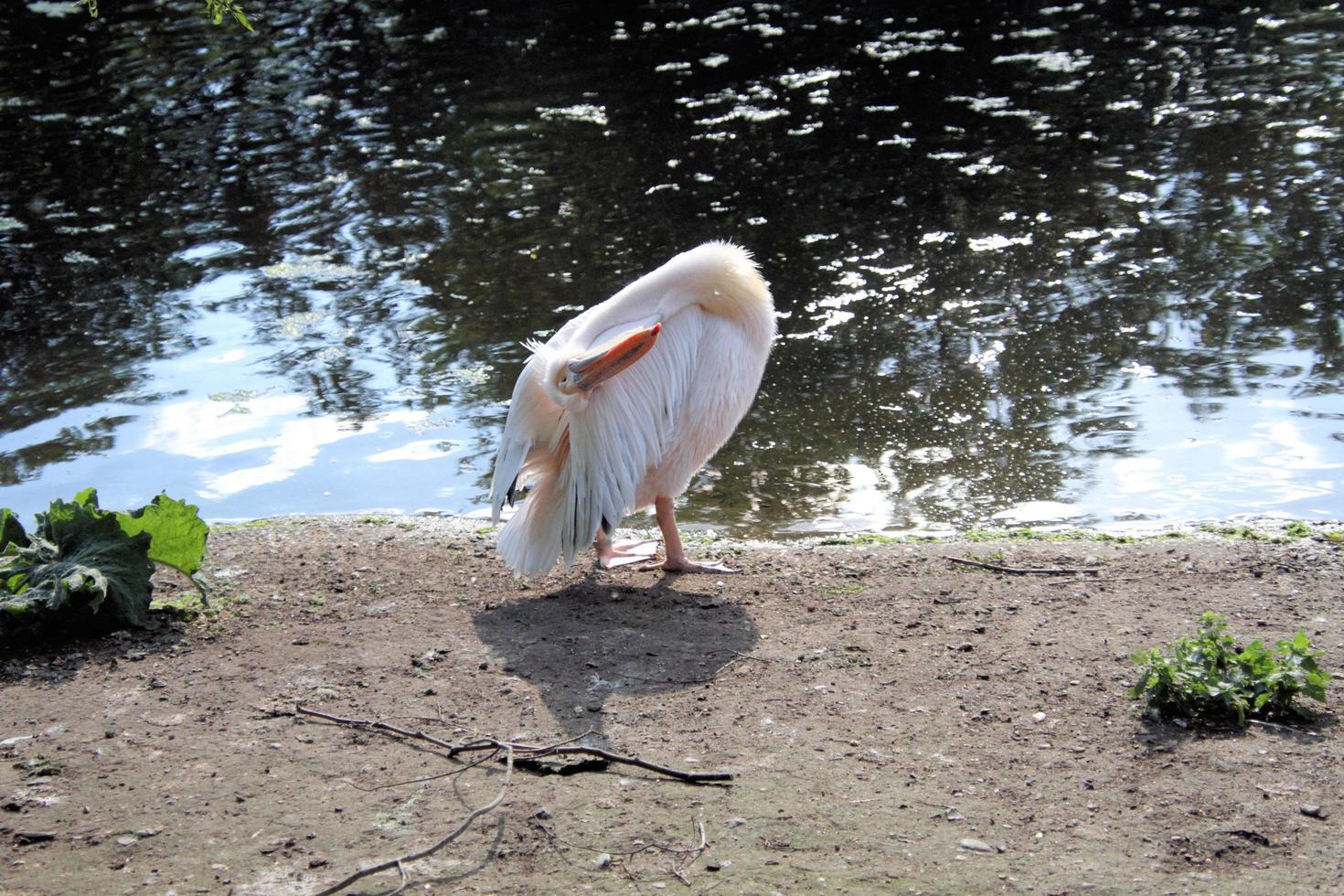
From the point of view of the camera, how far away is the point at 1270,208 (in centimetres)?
833

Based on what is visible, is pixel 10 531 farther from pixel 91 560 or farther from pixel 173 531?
pixel 173 531

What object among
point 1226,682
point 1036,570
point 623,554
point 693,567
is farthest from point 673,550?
point 1226,682

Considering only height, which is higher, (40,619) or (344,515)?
(40,619)

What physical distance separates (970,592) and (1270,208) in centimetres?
515

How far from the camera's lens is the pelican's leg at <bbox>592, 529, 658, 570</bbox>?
499cm

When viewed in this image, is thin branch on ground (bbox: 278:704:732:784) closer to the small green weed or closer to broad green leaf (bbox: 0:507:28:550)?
broad green leaf (bbox: 0:507:28:550)

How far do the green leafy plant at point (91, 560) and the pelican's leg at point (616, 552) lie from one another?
4.76 ft

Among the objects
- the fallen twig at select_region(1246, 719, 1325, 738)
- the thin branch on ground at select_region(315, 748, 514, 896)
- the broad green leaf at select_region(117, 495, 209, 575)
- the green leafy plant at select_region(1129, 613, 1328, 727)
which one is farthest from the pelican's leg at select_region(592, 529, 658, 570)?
the fallen twig at select_region(1246, 719, 1325, 738)

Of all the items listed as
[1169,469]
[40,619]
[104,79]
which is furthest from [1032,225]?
[104,79]

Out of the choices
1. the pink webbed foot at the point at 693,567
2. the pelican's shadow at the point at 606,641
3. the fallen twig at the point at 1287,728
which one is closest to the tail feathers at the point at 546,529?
the pelican's shadow at the point at 606,641

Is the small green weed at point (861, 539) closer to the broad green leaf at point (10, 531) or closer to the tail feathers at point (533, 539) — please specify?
the tail feathers at point (533, 539)

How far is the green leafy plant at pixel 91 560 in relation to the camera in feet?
13.0

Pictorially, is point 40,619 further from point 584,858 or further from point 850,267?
point 850,267

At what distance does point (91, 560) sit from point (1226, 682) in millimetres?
3263
